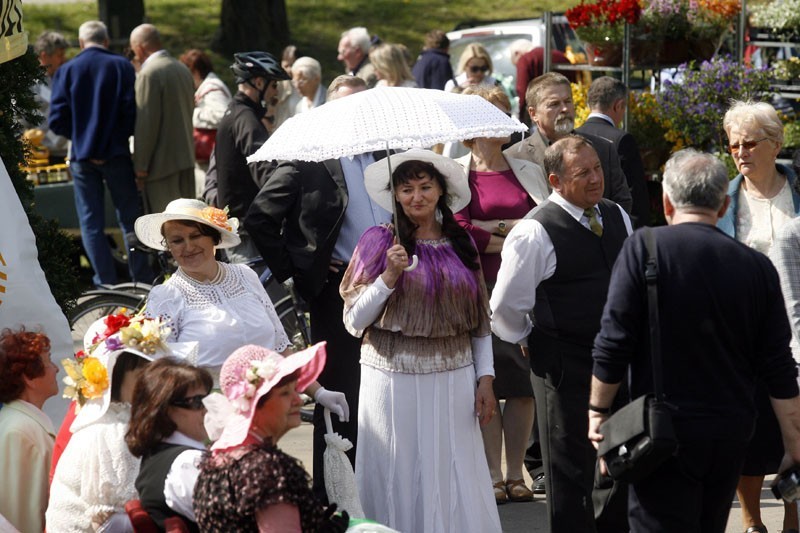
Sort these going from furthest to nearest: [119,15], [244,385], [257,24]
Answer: [257,24], [119,15], [244,385]

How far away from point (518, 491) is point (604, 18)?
4543 mm

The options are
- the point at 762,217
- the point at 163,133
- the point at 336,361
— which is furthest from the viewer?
the point at 163,133

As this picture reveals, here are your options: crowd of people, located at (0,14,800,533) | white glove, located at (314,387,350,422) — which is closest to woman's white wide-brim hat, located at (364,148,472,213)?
crowd of people, located at (0,14,800,533)

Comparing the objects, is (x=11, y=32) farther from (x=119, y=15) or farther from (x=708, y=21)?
(x=119, y=15)

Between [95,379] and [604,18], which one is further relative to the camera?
[604,18]

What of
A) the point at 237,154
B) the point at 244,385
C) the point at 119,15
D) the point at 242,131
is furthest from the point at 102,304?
the point at 119,15

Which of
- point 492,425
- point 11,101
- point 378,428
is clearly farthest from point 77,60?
point 378,428

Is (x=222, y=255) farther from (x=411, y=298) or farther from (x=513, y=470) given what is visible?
(x=411, y=298)

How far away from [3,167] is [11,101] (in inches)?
21.5

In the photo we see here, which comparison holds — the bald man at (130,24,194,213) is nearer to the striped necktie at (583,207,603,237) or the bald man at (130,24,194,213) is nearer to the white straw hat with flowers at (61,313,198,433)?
the white straw hat with flowers at (61,313,198,433)

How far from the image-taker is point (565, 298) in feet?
17.4

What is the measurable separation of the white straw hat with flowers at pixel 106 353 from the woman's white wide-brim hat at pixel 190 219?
1.92 ft

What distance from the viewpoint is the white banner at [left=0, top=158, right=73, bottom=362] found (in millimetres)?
5590

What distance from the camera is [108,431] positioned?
14.8 ft
